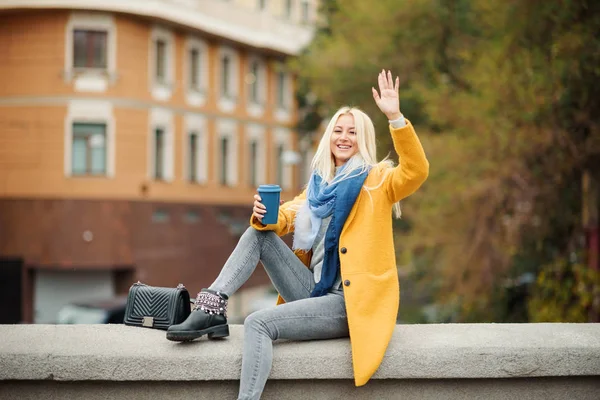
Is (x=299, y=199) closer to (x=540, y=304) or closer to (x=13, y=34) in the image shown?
(x=540, y=304)

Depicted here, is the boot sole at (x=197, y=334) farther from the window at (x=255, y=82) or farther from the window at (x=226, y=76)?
the window at (x=255, y=82)

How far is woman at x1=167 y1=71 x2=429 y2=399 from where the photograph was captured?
4898 mm

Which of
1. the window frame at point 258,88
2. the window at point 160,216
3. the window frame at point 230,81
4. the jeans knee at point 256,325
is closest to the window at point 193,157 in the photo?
the window frame at point 230,81

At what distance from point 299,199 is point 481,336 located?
51.2 inches

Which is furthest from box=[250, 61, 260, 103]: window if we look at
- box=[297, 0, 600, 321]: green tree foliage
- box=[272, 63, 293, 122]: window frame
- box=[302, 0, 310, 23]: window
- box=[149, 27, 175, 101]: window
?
box=[297, 0, 600, 321]: green tree foliage

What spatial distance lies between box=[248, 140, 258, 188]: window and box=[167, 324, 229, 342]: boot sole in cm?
3319

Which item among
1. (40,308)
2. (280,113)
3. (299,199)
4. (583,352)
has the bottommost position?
(40,308)

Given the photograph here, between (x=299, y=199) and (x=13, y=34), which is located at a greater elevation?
(x=13, y=34)

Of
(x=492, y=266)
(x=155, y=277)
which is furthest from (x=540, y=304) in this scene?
(x=155, y=277)

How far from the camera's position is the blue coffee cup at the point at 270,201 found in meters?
4.94

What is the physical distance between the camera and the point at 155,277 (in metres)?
31.4

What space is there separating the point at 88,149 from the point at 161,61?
14.1 ft

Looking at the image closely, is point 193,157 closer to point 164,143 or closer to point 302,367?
point 164,143

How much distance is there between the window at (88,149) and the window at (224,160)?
20.3 feet
